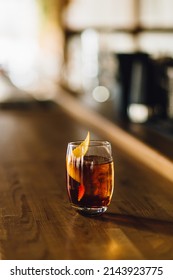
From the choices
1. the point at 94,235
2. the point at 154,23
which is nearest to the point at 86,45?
the point at 154,23

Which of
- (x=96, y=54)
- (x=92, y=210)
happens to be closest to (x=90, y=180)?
(x=92, y=210)

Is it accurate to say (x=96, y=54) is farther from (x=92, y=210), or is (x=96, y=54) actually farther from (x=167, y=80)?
(x=92, y=210)

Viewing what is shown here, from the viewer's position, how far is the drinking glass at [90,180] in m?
1.09

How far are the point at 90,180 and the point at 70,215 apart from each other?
3.4 inches

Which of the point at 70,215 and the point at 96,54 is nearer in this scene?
the point at 70,215

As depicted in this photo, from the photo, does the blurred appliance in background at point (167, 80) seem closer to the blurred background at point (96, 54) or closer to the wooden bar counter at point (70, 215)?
the blurred background at point (96, 54)

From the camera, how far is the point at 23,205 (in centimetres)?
122

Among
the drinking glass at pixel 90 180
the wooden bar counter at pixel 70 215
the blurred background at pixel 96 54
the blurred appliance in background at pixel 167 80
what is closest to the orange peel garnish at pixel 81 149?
the drinking glass at pixel 90 180

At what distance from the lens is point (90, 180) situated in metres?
1.09

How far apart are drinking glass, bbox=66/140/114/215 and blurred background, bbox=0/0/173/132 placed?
45.0 inches

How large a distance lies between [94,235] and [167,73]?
156 centimetres

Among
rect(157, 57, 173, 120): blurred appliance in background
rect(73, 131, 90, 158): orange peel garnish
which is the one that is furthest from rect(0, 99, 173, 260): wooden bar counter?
rect(157, 57, 173, 120): blurred appliance in background

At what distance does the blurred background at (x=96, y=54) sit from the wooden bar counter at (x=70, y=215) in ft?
2.28
